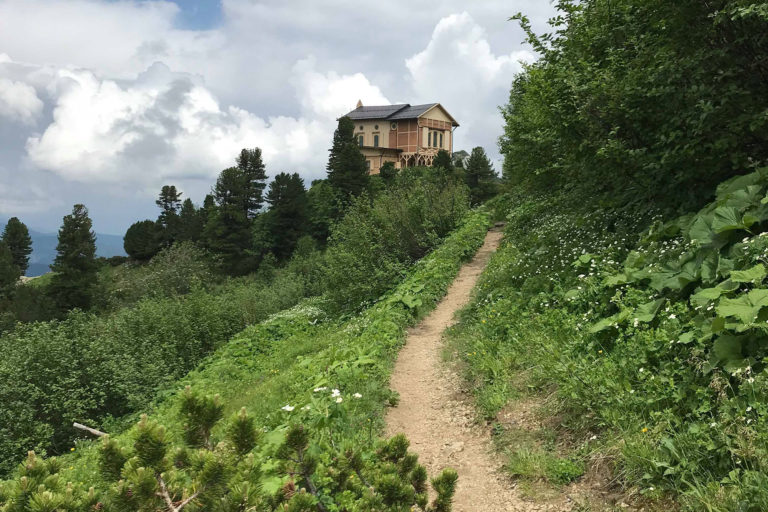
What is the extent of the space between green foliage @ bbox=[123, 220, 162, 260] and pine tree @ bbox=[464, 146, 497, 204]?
3918 cm

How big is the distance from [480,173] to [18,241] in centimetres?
6516

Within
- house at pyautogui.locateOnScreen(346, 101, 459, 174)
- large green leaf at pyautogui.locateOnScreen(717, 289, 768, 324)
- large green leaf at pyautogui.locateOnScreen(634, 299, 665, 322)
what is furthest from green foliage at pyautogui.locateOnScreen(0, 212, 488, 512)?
house at pyautogui.locateOnScreen(346, 101, 459, 174)

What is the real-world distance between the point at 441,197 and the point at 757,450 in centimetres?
1906

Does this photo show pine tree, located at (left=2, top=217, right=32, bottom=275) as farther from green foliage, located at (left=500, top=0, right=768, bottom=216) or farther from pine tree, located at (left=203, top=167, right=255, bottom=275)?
green foliage, located at (left=500, top=0, right=768, bottom=216)

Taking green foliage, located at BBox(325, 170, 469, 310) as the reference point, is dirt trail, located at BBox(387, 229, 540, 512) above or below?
below

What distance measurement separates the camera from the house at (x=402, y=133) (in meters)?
64.6

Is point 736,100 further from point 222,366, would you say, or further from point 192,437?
point 222,366

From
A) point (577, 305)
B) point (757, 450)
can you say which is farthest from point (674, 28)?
point (757, 450)

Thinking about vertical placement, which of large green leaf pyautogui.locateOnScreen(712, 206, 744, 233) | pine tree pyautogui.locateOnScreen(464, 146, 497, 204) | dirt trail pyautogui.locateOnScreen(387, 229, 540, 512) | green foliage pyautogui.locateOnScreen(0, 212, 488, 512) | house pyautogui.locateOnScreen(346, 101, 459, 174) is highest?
house pyautogui.locateOnScreen(346, 101, 459, 174)

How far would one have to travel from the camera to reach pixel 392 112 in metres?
66.8

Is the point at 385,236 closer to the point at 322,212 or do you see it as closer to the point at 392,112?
the point at 322,212

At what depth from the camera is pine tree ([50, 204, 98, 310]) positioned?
42.1 meters

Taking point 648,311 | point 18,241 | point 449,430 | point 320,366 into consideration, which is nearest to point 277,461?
point 449,430

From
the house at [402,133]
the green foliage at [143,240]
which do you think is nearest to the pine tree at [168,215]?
the green foliage at [143,240]
